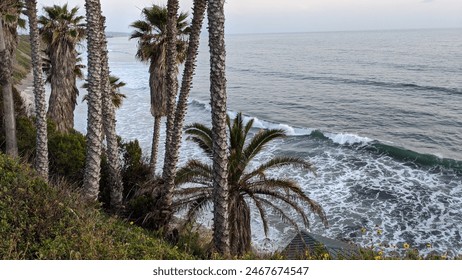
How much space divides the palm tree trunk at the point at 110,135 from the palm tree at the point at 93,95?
3.35 ft

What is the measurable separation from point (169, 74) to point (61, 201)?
17.9 ft

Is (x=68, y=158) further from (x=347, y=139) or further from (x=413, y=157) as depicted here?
(x=347, y=139)

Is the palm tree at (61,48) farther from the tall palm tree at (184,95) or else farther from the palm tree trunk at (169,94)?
the tall palm tree at (184,95)

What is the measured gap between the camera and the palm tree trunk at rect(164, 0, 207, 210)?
10172 millimetres

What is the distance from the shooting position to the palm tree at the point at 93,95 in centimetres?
995

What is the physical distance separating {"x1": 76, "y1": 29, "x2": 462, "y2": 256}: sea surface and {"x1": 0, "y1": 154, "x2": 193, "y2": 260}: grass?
14.4 ft

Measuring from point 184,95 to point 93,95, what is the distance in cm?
234

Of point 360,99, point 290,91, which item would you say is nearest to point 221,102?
point 360,99

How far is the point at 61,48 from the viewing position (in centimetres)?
1872

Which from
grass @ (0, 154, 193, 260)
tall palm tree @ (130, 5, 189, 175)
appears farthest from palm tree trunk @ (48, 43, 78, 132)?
grass @ (0, 154, 193, 260)

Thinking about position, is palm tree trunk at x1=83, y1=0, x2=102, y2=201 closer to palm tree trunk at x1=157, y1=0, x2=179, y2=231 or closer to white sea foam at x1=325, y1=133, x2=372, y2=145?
palm tree trunk at x1=157, y1=0, x2=179, y2=231

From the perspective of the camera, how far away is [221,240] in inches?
358

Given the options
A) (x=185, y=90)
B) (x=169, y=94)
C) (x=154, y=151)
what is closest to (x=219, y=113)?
(x=185, y=90)

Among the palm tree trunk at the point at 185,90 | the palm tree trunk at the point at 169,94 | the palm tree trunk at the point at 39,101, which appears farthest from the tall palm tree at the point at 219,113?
the palm tree trunk at the point at 39,101
